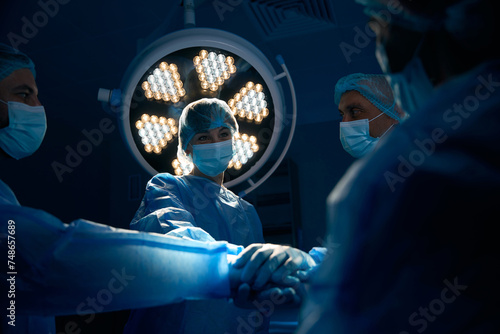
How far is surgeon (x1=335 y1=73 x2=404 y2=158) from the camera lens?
1719mm

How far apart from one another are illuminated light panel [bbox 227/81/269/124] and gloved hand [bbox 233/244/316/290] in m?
0.82

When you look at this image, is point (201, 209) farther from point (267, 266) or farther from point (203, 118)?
point (267, 266)

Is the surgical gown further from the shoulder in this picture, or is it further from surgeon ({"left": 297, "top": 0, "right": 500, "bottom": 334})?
the shoulder

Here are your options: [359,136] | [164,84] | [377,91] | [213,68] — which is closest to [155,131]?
[164,84]

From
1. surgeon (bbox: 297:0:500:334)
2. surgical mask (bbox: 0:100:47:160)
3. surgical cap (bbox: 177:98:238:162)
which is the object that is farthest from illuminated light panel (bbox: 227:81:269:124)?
surgeon (bbox: 297:0:500:334)

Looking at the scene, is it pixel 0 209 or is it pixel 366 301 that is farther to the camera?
pixel 0 209

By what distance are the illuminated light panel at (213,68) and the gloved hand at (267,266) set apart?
89cm

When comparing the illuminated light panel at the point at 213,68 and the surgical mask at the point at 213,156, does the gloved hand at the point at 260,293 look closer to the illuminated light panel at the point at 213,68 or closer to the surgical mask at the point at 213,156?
the surgical mask at the point at 213,156

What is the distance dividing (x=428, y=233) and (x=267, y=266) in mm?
501

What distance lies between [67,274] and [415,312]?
2.24 feet

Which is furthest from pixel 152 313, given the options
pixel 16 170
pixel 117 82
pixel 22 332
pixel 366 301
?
pixel 16 170

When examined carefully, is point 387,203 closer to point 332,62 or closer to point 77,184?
point 332,62

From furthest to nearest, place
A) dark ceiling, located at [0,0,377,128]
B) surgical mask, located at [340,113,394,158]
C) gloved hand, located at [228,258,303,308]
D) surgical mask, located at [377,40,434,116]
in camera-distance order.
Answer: dark ceiling, located at [0,0,377,128] < surgical mask, located at [340,113,394,158] < gloved hand, located at [228,258,303,308] < surgical mask, located at [377,40,434,116]

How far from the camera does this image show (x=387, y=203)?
51 centimetres
